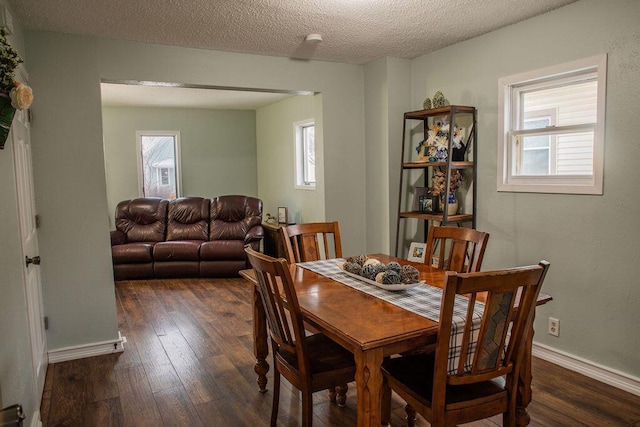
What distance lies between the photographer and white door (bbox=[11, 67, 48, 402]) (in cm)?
253

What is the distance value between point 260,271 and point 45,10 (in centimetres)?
219

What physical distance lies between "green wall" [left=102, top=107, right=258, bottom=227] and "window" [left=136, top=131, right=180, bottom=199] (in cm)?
9

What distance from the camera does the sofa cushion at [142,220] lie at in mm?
6297

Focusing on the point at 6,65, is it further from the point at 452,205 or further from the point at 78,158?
the point at 452,205

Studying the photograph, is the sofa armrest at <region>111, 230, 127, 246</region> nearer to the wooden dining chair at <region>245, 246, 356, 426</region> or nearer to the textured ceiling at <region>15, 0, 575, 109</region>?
the textured ceiling at <region>15, 0, 575, 109</region>

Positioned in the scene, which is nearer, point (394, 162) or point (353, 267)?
point (353, 267)

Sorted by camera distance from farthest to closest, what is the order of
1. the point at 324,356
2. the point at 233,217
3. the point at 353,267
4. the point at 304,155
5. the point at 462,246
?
the point at 304,155
the point at 233,217
the point at 462,246
the point at 353,267
the point at 324,356

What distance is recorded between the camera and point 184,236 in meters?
6.38

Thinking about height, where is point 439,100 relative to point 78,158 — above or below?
above

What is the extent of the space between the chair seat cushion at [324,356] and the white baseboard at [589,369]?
1.75 metres

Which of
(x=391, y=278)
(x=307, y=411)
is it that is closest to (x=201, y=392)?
(x=307, y=411)

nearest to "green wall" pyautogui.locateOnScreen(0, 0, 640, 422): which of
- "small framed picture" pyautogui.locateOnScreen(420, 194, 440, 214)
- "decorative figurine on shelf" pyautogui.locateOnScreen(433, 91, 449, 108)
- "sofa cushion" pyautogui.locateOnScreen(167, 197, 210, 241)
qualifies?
"decorative figurine on shelf" pyautogui.locateOnScreen(433, 91, 449, 108)

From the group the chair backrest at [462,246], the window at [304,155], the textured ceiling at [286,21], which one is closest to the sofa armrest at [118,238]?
the window at [304,155]

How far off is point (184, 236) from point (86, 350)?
3.07 metres
